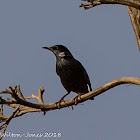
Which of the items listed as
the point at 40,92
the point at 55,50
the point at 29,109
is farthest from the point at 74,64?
the point at 29,109

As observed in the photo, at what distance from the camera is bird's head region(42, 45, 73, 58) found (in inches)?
404

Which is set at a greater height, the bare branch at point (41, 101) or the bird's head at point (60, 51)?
the bird's head at point (60, 51)

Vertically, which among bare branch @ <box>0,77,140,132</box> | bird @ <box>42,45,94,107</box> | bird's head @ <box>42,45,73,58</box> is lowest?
bare branch @ <box>0,77,140,132</box>

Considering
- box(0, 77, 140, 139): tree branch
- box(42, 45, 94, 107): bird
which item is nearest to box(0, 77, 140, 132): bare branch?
box(0, 77, 140, 139): tree branch

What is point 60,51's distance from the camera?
10.4 metres

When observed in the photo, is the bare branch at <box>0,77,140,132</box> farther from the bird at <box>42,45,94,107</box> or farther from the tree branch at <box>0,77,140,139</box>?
the bird at <box>42,45,94,107</box>

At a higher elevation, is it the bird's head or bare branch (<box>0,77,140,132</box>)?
the bird's head

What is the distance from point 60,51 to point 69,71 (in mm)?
655

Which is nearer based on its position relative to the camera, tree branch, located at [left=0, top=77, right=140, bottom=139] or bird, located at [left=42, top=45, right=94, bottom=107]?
tree branch, located at [left=0, top=77, right=140, bottom=139]

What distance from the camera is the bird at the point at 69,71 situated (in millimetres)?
10031

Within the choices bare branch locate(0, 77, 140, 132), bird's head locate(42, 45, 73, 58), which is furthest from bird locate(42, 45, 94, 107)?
→ bare branch locate(0, 77, 140, 132)

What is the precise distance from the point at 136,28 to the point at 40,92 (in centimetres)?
286

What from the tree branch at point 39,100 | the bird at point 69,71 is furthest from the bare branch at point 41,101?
the bird at point 69,71

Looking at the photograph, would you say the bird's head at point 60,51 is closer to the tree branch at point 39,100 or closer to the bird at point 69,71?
the bird at point 69,71
